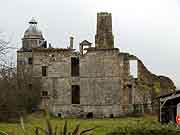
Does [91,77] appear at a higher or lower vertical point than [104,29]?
lower

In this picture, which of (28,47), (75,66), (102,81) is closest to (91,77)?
(102,81)

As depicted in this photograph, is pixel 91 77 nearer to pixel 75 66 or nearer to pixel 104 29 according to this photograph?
pixel 75 66

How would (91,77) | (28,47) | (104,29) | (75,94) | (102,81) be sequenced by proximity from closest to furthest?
1. (102,81)
2. (91,77)
3. (75,94)
4. (104,29)
5. (28,47)

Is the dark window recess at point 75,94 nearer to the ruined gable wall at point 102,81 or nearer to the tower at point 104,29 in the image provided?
the ruined gable wall at point 102,81

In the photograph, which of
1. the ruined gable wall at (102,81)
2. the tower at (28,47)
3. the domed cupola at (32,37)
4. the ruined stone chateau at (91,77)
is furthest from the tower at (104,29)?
the domed cupola at (32,37)

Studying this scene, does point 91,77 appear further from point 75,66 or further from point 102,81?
point 75,66

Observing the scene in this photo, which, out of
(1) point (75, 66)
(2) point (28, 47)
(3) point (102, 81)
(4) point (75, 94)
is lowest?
(4) point (75, 94)

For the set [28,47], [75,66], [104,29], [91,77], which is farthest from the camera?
[28,47]

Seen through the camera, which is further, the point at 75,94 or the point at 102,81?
the point at 75,94

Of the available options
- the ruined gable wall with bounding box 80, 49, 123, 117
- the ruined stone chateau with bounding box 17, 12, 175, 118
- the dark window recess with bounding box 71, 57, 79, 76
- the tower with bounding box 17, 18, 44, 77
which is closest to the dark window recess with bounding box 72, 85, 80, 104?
the ruined stone chateau with bounding box 17, 12, 175, 118

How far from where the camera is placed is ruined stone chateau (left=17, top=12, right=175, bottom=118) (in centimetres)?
5756

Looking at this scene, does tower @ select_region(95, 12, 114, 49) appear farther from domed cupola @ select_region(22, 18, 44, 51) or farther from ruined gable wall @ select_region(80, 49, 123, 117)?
domed cupola @ select_region(22, 18, 44, 51)

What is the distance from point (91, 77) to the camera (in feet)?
191

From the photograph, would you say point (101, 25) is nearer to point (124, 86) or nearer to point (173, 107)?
point (124, 86)
